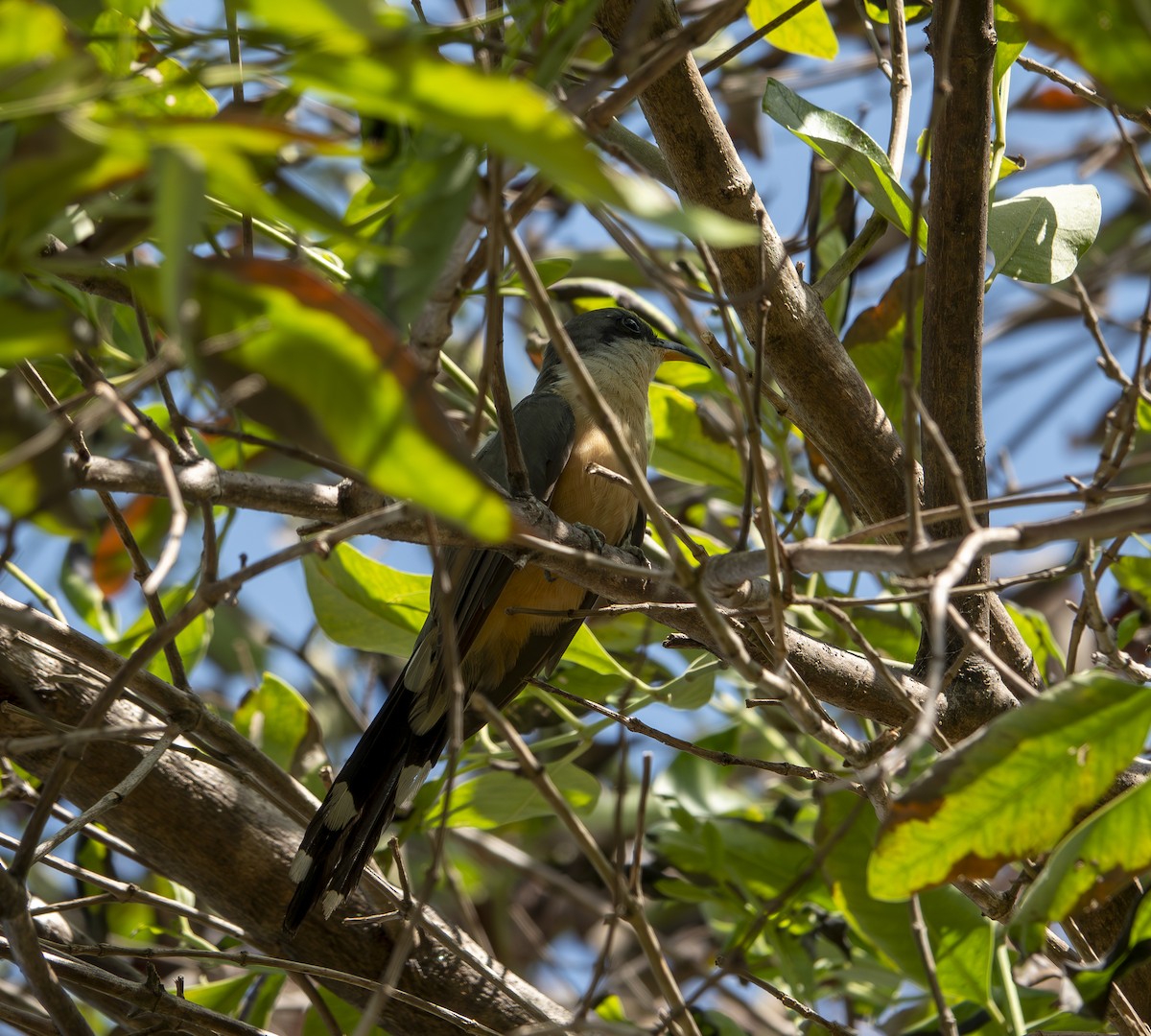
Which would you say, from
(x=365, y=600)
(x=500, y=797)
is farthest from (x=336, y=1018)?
(x=365, y=600)

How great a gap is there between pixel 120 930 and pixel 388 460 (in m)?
2.85

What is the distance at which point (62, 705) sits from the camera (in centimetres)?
257

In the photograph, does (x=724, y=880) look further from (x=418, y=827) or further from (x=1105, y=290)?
(x=1105, y=290)

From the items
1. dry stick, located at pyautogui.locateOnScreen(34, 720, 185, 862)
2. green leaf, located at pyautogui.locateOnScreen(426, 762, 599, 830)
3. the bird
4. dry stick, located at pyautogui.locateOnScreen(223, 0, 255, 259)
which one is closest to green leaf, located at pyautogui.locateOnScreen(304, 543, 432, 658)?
the bird

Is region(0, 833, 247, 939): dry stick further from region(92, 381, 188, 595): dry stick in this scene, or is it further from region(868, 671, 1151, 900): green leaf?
region(868, 671, 1151, 900): green leaf

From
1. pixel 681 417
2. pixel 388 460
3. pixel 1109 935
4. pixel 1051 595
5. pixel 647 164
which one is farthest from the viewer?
pixel 1051 595

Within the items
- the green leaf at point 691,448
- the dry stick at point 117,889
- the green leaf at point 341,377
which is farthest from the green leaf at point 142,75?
the green leaf at point 691,448

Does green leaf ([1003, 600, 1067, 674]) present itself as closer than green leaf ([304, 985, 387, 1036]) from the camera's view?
No

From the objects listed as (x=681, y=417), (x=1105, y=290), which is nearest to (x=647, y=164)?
(x=681, y=417)

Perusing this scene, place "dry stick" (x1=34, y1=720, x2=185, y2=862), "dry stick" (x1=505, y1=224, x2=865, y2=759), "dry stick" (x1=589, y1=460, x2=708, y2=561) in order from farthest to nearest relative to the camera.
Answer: "dry stick" (x1=34, y1=720, x2=185, y2=862)
"dry stick" (x1=589, y1=460, x2=708, y2=561)
"dry stick" (x1=505, y1=224, x2=865, y2=759)

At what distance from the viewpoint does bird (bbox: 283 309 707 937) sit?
2.59 m

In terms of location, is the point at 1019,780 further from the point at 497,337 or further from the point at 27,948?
the point at 27,948

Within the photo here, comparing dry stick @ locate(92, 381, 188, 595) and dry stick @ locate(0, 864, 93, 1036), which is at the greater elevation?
dry stick @ locate(92, 381, 188, 595)

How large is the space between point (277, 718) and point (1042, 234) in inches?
83.2
